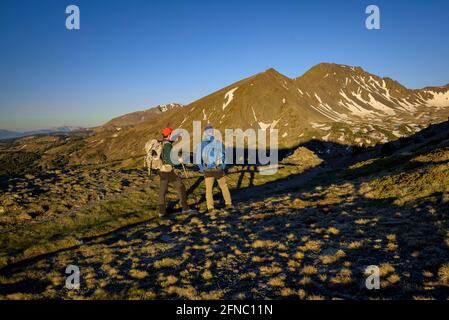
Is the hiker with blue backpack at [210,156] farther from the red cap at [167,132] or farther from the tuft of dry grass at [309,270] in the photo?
the tuft of dry grass at [309,270]

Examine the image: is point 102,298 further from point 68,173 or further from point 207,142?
point 68,173

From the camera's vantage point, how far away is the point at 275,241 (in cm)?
1295

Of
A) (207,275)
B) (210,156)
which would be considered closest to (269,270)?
(207,275)

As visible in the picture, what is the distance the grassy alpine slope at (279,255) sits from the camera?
871 cm

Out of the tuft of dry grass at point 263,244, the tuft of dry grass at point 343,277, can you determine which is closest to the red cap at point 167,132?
the tuft of dry grass at point 263,244

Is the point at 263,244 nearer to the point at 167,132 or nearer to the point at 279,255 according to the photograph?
the point at 279,255

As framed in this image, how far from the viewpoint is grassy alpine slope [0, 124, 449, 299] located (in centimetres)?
871

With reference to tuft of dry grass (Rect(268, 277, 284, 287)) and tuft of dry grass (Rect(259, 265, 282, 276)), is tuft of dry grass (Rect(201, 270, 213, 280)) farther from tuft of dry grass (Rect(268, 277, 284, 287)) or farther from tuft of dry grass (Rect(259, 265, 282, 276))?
tuft of dry grass (Rect(268, 277, 284, 287))

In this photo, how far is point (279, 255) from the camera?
11375mm

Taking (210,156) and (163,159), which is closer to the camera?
(163,159)

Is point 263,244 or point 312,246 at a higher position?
point 312,246

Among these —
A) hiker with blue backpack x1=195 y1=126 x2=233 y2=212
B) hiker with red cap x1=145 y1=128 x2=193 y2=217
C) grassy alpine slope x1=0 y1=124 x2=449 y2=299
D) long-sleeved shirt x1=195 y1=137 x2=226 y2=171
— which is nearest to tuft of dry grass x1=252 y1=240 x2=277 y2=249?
grassy alpine slope x1=0 y1=124 x2=449 y2=299

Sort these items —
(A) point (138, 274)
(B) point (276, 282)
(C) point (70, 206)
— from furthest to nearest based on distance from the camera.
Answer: (C) point (70, 206)
(A) point (138, 274)
(B) point (276, 282)
